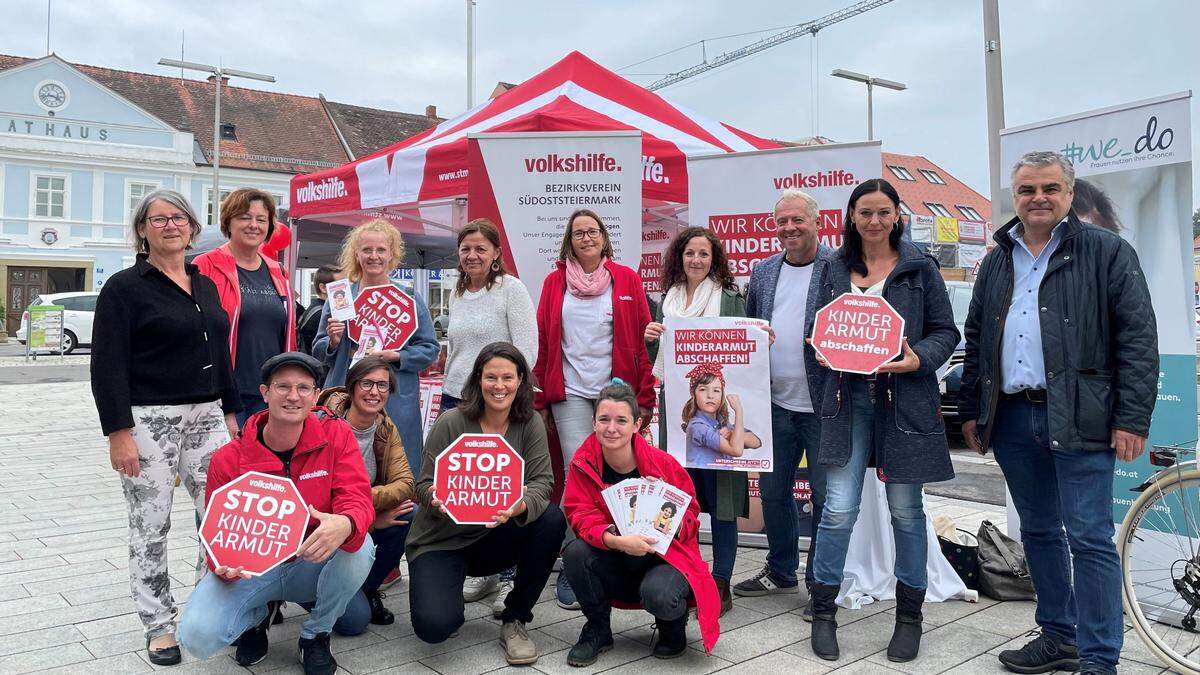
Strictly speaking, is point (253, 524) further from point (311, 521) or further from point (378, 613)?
point (378, 613)

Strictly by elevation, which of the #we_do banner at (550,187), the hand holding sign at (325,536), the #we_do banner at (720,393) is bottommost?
the hand holding sign at (325,536)

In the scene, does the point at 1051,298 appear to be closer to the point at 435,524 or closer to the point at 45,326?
the point at 435,524

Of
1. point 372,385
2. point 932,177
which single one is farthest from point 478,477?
point 932,177

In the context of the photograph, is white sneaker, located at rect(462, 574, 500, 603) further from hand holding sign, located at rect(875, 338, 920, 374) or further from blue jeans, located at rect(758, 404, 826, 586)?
hand holding sign, located at rect(875, 338, 920, 374)

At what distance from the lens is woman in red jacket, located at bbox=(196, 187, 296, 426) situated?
3.91 metres

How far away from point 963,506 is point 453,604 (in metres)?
4.68

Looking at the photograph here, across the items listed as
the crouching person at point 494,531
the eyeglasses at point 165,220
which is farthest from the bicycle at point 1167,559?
the eyeglasses at point 165,220

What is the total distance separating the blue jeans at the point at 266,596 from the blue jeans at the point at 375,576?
0.25m

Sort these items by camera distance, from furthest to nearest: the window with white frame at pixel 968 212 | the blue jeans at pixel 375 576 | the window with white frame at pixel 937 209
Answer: the window with white frame at pixel 968 212 → the window with white frame at pixel 937 209 → the blue jeans at pixel 375 576

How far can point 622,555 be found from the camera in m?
3.47

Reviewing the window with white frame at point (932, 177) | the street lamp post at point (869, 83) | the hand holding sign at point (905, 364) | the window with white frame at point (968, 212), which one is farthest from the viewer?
the window with white frame at point (932, 177)

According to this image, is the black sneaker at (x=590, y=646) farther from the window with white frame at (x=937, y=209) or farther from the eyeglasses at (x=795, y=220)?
the window with white frame at (x=937, y=209)

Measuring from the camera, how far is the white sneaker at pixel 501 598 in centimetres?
391

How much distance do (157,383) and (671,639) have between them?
2318mm
